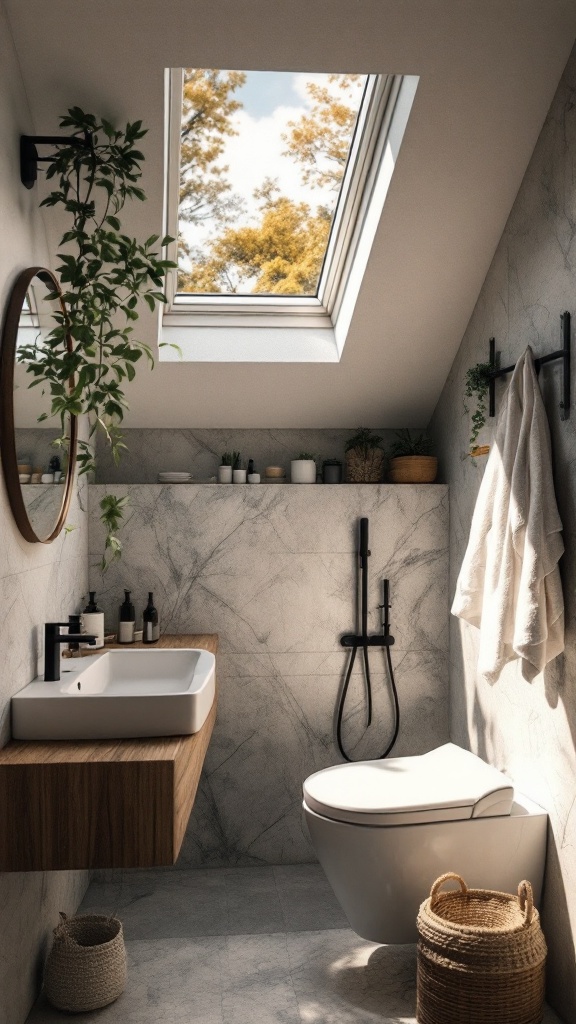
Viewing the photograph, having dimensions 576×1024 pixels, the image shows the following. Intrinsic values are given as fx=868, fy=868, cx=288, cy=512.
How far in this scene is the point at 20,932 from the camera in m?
2.37

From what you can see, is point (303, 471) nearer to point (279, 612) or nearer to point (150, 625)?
point (279, 612)

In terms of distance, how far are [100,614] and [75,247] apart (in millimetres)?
1268

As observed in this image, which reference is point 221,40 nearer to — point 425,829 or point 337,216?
point 337,216

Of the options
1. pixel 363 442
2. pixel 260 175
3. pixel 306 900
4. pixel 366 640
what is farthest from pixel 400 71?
pixel 306 900

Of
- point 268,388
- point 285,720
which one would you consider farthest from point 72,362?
point 285,720

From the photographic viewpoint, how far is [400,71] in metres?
2.41

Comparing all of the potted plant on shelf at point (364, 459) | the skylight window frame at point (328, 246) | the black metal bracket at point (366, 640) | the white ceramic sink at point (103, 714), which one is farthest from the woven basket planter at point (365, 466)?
the white ceramic sink at point (103, 714)

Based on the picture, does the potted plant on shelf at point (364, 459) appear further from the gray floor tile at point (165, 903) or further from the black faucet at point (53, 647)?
the gray floor tile at point (165, 903)

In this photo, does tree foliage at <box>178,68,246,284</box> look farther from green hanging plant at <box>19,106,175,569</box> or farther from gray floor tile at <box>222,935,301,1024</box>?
gray floor tile at <box>222,935,301,1024</box>

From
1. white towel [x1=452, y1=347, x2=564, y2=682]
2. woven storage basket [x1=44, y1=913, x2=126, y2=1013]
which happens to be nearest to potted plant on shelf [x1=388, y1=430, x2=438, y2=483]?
white towel [x1=452, y1=347, x2=564, y2=682]

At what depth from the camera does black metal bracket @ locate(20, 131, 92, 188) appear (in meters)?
2.39

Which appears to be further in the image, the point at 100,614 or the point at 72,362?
the point at 100,614

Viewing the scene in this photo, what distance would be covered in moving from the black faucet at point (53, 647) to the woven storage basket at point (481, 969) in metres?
1.22

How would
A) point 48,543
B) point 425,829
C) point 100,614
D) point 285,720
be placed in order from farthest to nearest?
1. point 285,720
2. point 100,614
3. point 48,543
4. point 425,829
